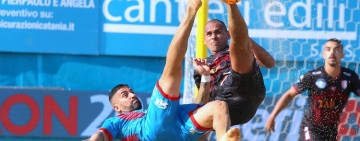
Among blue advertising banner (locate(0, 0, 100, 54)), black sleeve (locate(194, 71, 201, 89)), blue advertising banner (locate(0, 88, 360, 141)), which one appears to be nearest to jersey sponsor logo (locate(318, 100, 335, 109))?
blue advertising banner (locate(0, 88, 360, 141))

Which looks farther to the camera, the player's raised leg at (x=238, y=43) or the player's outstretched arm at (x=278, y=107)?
the player's outstretched arm at (x=278, y=107)

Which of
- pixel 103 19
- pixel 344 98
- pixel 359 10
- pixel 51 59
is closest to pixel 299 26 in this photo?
pixel 359 10

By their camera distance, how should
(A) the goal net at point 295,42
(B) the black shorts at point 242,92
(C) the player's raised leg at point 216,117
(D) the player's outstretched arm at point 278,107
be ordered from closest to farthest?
1. (C) the player's raised leg at point 216,117
2. (B) the black shorts at point 242,92
3. (D) the player's outstretched arm at point 278,107
4. (A) the goal net at point 295,42

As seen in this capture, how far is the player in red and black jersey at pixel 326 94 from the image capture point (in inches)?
369

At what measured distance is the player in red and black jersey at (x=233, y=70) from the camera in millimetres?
7312

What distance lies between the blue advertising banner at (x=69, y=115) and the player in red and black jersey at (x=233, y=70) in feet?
9.13

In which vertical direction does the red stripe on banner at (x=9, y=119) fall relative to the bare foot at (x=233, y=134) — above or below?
below

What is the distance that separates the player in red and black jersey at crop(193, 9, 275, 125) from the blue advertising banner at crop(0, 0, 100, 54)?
291 cm

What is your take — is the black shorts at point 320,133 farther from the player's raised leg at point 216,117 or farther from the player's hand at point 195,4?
the player's hand at point 195,4

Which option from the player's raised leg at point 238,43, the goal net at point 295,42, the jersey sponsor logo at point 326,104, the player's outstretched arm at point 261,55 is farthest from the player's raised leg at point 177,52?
the goal net at point 295,42

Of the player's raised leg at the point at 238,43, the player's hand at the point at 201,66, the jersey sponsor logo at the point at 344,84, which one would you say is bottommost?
the jersey sponsor logo at the point at 344,84

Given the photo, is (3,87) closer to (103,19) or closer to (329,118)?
(103,19)

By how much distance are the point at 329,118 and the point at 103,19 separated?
Answer: 3096 millimetres

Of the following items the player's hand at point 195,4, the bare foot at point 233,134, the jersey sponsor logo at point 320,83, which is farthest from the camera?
the jersey sponsor logo at point 320,83
